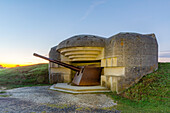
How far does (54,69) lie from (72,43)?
4.15 metres

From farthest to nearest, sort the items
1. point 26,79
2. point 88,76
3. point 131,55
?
point 26,79, point 88,76, point 131,55

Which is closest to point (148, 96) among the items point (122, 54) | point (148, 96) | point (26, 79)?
point (148, 96)

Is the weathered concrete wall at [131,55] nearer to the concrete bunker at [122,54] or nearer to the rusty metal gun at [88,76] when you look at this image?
the concrete bunker at [122,54]

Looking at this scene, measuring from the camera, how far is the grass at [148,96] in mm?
4378

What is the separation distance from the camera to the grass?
4378 millimetres

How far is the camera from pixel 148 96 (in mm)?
5332

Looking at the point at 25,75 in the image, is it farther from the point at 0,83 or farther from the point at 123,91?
the point at 123,91

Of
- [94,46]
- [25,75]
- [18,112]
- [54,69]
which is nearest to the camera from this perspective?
[18,112]

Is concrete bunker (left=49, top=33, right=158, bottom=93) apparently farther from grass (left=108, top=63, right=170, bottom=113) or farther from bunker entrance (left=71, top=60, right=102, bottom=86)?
grass (left=108, top=63, right=170, bottom=113)

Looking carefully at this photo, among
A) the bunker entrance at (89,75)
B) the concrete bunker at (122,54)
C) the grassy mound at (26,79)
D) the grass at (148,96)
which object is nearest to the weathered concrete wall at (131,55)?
the concrete bunker at (122,54)

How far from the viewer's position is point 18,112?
390cm

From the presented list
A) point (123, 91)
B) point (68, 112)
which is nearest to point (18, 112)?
point (68, 112)

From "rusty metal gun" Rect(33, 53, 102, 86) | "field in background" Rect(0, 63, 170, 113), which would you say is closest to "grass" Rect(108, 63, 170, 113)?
"field in background" Rect(0, 63, 170, 113)

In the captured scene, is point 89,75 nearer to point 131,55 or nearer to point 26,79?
point 131,55
